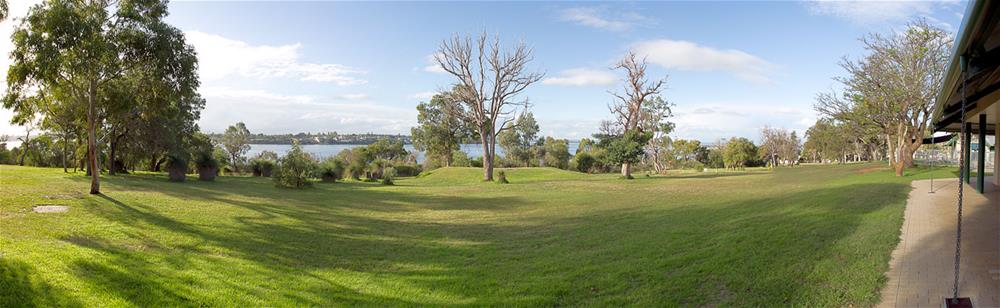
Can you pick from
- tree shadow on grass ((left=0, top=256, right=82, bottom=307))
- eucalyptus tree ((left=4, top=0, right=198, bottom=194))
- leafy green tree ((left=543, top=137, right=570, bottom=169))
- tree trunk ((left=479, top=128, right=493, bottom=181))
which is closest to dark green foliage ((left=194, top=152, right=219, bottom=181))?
eucalyptus tree ((left=4, top=0, right=198, bottom=194))

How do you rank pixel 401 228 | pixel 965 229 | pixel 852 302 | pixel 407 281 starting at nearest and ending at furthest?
1. pixel 852 302
2. pixel 407 281
3. pixel 965 229
4. pixel 401 228

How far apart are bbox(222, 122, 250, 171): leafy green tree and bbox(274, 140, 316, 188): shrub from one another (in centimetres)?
3078

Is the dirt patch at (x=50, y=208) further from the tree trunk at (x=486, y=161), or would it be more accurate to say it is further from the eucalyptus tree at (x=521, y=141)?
the eucalyptus tree at (x=521, y=141)

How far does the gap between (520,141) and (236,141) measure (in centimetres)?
4146

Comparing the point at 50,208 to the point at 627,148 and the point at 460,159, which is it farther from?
the point at 460,159

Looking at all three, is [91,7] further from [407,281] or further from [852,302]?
[852,302]

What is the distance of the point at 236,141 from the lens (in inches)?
2020

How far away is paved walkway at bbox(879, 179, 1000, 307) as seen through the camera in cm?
534

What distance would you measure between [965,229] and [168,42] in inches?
770

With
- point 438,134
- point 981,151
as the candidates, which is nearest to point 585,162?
point 438,134

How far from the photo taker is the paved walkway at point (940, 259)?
17.5 ft

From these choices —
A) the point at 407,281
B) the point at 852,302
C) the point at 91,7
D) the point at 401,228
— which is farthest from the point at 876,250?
the point at 91,7

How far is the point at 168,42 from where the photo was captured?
14.4m

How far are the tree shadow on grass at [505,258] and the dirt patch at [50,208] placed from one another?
0.68 meters
